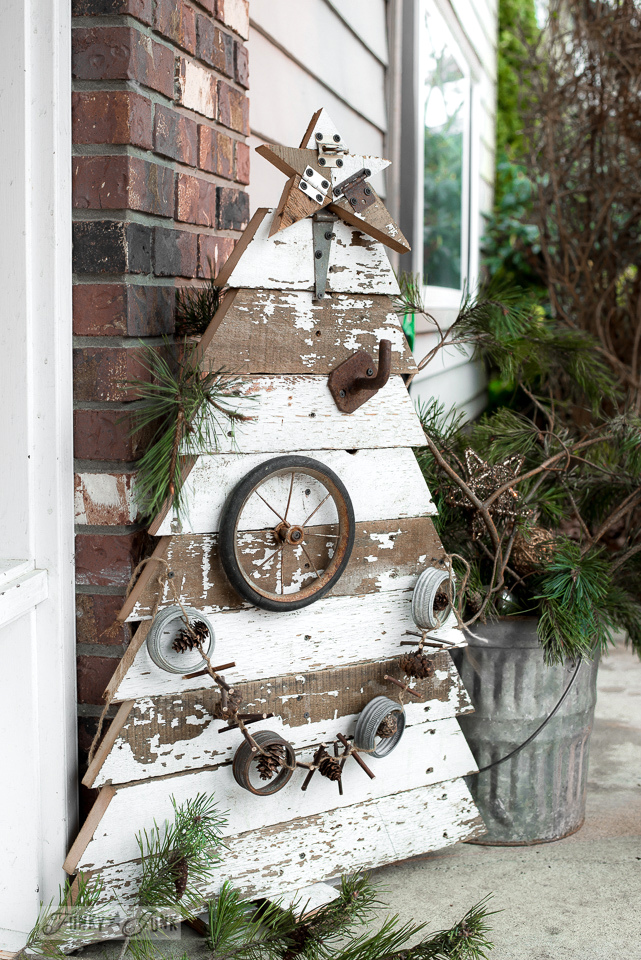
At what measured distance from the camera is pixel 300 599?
1.39 meters

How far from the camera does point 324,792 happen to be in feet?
4.91

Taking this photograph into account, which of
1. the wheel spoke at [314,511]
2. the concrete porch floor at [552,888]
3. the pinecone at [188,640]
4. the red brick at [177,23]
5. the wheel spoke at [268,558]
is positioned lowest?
the concrete porch floor at [552,888]

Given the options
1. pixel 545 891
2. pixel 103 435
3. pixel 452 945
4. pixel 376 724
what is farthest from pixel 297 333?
pixel 545 891

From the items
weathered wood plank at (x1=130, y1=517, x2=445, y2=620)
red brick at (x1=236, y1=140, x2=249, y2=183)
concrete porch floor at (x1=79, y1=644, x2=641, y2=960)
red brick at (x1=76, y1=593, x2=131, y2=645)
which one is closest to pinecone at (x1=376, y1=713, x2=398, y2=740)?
weathered wood plank at (x1=130, y1=517, x2=445, y2=620)

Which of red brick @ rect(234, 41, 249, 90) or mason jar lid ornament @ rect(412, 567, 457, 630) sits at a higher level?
red brick @ rect(234, 41, 249, 90)

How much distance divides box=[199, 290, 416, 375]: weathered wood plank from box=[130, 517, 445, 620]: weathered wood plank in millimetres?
274

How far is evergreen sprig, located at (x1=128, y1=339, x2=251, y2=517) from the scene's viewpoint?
1256 millimetres

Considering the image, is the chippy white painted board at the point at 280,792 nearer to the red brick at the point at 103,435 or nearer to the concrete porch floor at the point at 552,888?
the concrete porch floor at the point at 552,888

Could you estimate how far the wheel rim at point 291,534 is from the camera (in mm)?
1368

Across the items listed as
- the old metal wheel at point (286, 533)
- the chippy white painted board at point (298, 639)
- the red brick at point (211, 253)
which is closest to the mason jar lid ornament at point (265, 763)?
the chippy white painted board at point (298, 639)

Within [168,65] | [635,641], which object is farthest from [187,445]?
[635,641]

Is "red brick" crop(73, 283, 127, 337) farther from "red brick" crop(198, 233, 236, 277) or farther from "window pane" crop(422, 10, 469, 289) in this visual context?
"window pane" crop(422, 10, 469, 289)

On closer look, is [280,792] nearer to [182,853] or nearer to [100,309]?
[182,853]

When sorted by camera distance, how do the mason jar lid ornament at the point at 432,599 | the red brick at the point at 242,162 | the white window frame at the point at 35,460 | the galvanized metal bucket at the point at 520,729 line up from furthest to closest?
the galvanized metal bucket at the point at 520,729 < the red brick at the point at 242,162 < the mason jar lid ornament at the point at 432,599 < the white window frame at the point at 35,460
